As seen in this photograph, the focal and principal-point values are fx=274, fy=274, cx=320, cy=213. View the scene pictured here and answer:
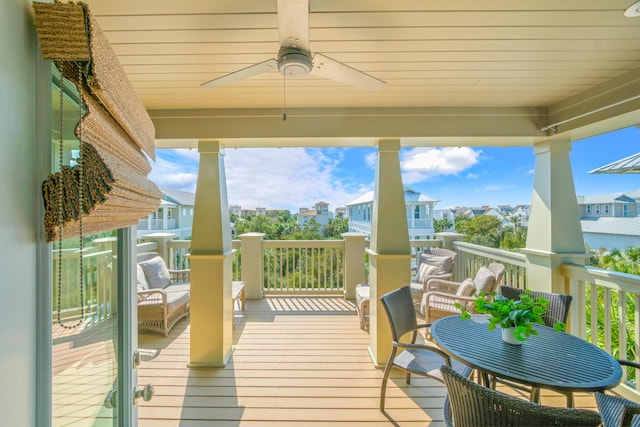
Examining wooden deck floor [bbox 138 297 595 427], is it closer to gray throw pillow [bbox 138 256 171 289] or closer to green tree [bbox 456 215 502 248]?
gray throw pillow [bbox 138 256 171 289]

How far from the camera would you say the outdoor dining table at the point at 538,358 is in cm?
138

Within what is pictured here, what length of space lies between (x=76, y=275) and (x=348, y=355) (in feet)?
8.87

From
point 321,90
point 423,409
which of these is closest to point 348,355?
point 423,409

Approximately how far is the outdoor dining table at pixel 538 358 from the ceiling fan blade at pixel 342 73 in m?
1.72

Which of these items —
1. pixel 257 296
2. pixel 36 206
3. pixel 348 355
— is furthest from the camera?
pixel 257 296

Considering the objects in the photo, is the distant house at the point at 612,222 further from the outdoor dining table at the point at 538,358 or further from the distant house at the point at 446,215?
the distant house at the point at 446,215

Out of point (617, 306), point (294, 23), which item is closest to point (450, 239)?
point (617, 306)

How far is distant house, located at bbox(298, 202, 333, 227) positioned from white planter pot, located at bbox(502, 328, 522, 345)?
12.8 ft

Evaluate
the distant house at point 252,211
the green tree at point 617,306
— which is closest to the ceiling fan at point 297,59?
the green tree at point 617,306

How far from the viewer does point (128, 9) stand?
4.61 feet

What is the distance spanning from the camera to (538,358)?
5.24 ft

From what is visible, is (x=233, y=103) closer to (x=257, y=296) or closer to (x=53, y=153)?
(x=53, y=153)

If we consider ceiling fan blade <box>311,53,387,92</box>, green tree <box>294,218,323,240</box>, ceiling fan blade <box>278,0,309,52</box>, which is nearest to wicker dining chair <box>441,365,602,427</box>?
ceiling fan blade <box>311,53,387,92</box>

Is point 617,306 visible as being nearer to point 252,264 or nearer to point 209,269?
point 209,269
